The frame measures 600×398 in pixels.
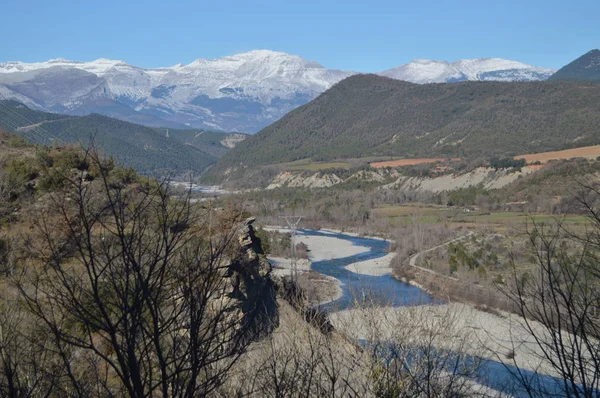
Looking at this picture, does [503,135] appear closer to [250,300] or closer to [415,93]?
[415,93]

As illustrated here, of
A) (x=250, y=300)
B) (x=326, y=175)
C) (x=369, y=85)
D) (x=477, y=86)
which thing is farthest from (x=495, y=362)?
(x=369, y=85)

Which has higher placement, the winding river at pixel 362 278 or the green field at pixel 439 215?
the green field at pixel 439 215

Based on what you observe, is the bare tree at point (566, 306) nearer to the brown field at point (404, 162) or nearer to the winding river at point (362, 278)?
the winding river at point (362, 278)

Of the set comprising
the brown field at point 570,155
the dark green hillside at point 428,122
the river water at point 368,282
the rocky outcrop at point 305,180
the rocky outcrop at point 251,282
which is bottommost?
the river water at point 368,282

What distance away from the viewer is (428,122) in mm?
144875

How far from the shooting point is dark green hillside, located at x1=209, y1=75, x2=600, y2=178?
355ft

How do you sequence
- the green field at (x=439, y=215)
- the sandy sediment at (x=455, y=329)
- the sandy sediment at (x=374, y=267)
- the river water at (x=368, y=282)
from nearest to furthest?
the sandy sediment at (x=455, y=329), the river water at (x=368, y=282), the sandy sediment at (x=374, y=267), the green field at (x=439, y=215)

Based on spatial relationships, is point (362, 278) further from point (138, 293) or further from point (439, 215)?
point (439, 215)

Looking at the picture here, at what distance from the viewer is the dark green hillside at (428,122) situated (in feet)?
355

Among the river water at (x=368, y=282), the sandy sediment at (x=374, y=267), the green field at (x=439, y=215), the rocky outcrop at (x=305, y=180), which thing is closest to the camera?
the river water at (x=368, y=282)

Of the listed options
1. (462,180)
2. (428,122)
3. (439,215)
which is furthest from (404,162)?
(439,215)

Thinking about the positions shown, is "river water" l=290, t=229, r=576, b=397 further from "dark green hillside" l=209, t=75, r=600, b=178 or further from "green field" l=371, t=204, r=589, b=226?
"dark green hillside" l=209, t=75, r=600, b=178

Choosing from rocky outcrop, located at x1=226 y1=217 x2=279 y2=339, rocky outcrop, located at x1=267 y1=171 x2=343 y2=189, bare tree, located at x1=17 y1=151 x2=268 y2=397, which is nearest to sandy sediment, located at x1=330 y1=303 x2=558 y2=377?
rocky outcrop, located at x1=226 y1=217 x2=279 y2=339

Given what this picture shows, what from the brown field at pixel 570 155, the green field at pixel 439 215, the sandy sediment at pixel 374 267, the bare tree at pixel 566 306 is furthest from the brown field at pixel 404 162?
the bare tree at pixel 566 306
